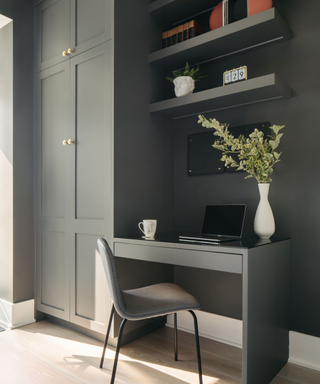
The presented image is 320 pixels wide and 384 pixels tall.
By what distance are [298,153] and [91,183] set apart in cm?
132

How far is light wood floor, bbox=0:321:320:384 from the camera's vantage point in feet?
5.42

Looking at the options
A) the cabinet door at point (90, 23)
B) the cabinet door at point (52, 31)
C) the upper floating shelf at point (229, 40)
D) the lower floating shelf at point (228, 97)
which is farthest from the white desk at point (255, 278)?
the cabinet door at point (52, 31)

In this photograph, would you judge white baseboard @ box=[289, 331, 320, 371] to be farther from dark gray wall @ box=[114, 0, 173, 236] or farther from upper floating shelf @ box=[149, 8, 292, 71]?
upper floating shelf @ box=[149, 8, 292, 71]

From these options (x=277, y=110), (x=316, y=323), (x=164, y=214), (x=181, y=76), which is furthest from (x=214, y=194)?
(x=316, y=323)

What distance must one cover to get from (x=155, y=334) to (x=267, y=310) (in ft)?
3.18

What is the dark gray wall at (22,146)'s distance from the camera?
239cm

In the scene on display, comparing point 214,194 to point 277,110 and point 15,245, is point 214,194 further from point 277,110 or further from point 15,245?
point 15,245

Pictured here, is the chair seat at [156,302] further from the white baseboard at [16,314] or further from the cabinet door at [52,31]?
the cabinet door at [52,31]

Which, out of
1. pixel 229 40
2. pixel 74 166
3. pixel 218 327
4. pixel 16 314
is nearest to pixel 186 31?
pixel 229 40

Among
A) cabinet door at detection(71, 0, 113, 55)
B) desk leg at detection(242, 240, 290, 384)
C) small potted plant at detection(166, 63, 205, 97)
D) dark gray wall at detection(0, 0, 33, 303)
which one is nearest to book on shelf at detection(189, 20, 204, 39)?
small potted plant at detection(166, 63, 205, 97)

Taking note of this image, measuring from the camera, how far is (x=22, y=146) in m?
2.45

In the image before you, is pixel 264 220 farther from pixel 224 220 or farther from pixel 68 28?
pixel 68 28

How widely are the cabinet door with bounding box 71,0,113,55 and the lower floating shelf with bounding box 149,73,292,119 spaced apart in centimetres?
56

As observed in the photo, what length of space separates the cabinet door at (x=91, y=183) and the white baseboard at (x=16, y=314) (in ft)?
1.59
